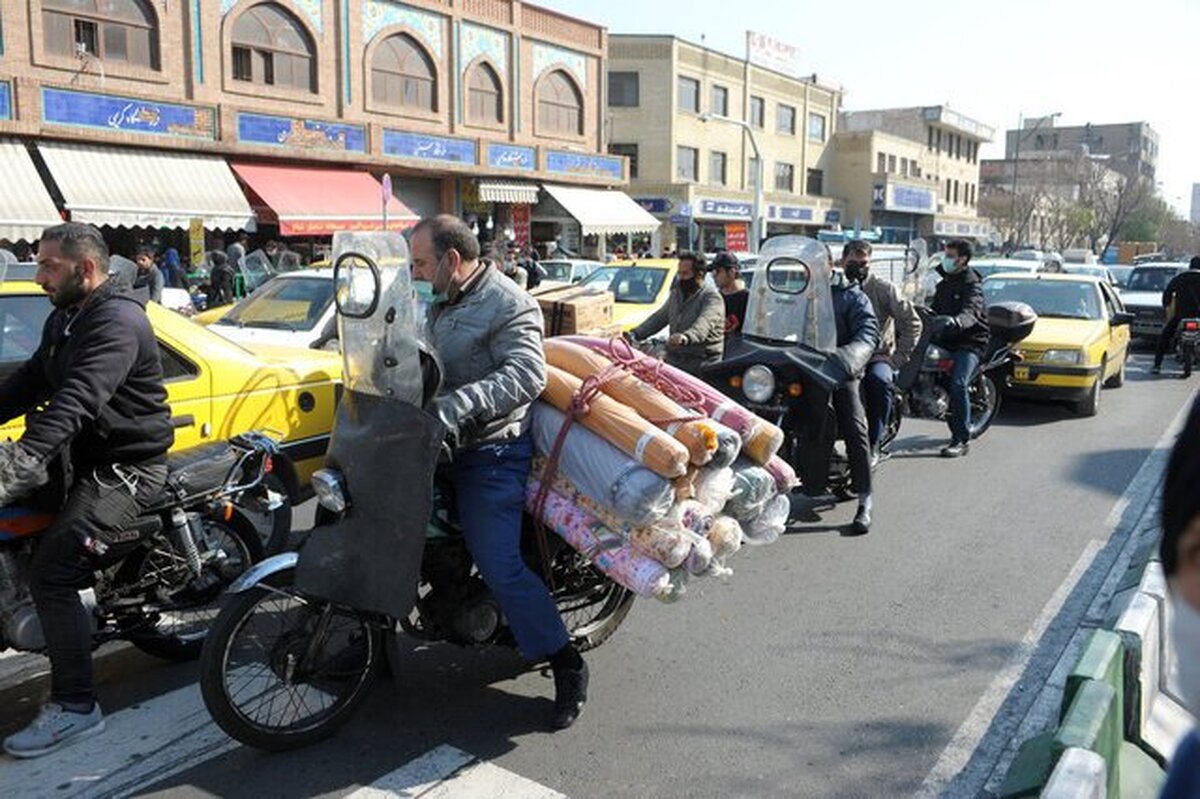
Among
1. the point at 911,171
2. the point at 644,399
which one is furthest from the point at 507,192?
the point at 911,171

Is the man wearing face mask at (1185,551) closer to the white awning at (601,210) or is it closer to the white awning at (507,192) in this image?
the white awning at (507,192)

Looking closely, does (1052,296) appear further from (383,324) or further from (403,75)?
(403,75)

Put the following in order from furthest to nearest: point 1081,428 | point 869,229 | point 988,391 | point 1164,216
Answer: point 1164,216 → point 869,229 → point 1081,428 → point 988,391

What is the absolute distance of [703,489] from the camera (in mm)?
3869

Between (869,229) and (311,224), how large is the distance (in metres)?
41.9

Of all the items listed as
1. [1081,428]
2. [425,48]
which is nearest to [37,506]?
[1081,428]

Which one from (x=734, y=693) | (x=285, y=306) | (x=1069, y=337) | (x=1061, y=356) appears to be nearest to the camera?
(x=734, y=693)

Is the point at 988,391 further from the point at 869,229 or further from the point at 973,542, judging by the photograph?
the point at 869,229

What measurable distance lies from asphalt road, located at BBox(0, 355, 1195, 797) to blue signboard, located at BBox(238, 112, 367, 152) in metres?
20.1

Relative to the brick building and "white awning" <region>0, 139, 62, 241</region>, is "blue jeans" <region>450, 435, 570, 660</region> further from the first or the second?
the brick building

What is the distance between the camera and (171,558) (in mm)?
4316

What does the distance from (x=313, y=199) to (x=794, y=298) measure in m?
19.4

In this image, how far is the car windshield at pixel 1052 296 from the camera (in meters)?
12.2

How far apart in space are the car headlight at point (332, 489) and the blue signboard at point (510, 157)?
2684 cm
